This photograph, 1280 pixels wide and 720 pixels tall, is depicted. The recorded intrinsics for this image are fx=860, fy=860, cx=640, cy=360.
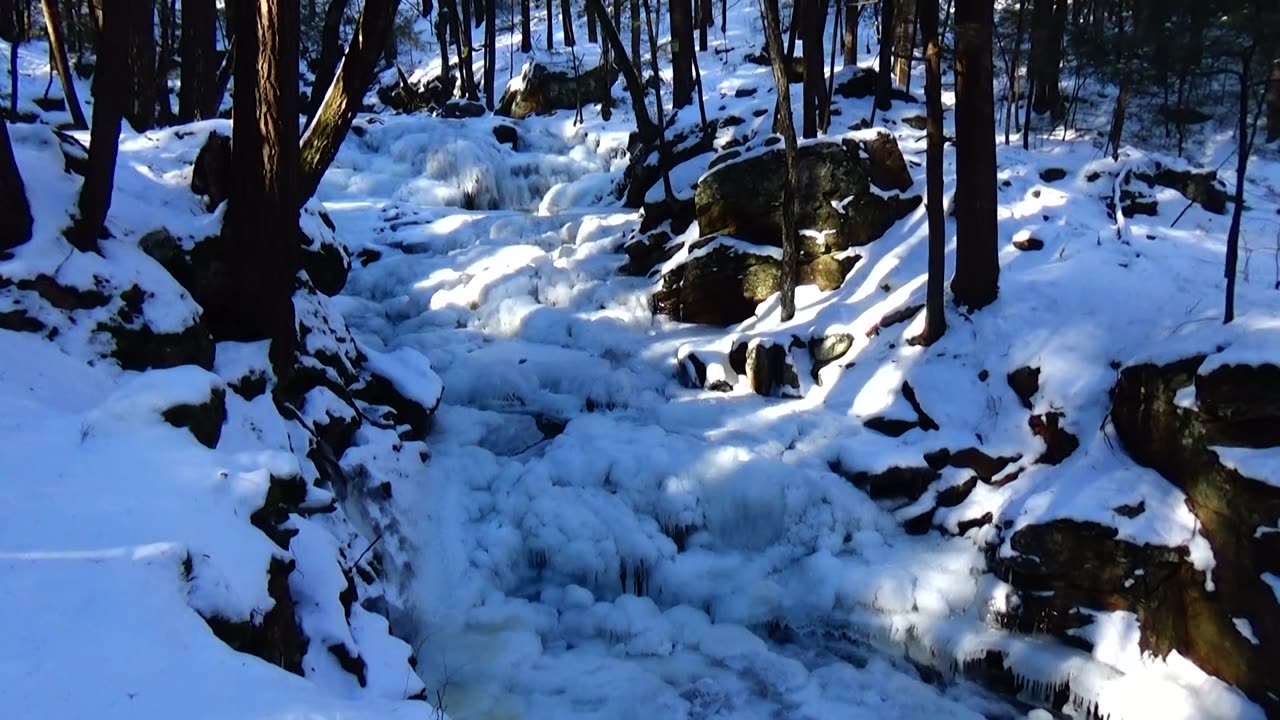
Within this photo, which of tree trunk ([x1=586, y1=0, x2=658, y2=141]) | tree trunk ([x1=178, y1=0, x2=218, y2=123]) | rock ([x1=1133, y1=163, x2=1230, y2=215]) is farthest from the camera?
tree trunk ([x1=586, y1=0, x2=658, y2=141])

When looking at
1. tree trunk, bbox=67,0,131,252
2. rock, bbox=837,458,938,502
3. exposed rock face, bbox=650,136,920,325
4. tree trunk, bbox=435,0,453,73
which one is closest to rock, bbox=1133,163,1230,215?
exposed rock face, bbox=650,136,920,325

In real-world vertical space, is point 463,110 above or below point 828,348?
above

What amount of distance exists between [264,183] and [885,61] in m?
13.7

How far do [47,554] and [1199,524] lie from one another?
7518 millimetres

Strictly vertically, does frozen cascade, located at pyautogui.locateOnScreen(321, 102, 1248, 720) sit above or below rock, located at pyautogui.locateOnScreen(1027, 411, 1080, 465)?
below

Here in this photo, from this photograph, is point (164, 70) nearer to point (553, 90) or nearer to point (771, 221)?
point (771, 221)

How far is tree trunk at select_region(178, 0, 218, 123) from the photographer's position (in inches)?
470

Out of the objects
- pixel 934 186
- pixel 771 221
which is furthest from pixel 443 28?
pixel 934 186

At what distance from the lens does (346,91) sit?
6586 mm

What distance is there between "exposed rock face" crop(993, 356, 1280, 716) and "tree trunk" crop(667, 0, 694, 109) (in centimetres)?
1347

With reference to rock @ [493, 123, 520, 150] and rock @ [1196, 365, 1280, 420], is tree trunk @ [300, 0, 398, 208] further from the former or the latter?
rock @ [493, 123, 520, 150]

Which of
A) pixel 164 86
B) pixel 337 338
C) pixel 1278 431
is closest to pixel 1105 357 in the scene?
pixel 1278 431

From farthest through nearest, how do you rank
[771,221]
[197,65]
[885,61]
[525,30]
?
[525,30] < [885,61] < [771,221] < [197,65]

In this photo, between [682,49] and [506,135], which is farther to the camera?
[506,135]
